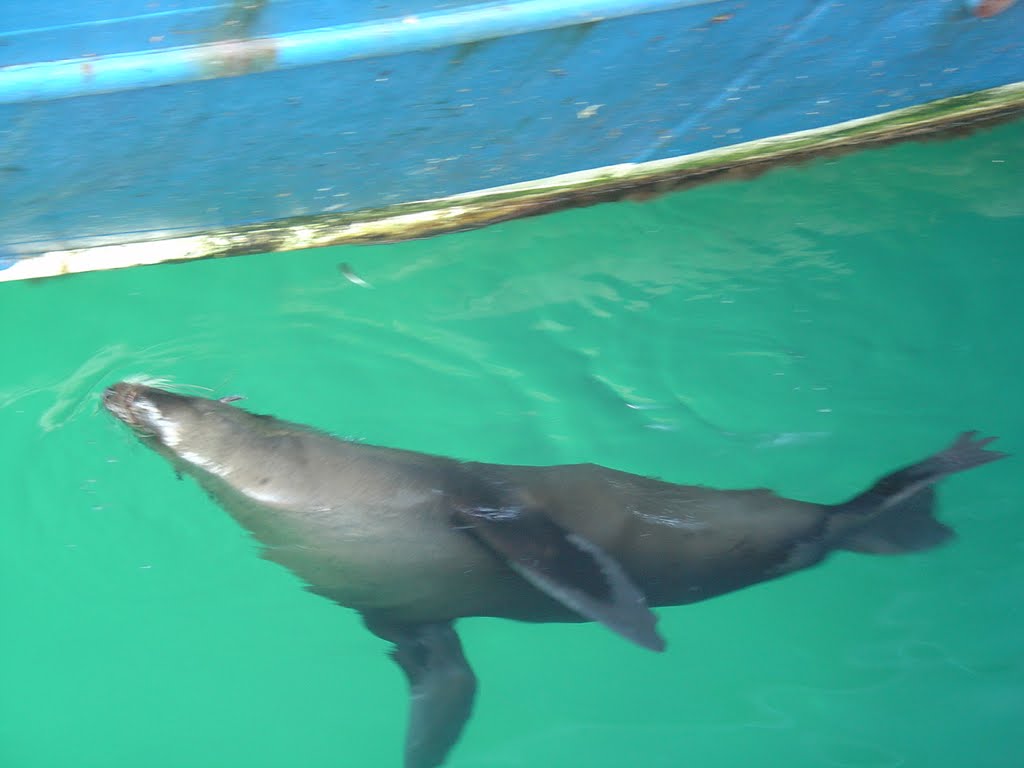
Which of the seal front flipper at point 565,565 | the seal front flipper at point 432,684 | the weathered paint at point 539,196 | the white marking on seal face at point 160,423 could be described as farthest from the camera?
the weathered paint at point 539,196

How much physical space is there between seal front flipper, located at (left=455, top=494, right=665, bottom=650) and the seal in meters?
0.01

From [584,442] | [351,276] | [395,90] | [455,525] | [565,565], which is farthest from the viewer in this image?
[351,276]

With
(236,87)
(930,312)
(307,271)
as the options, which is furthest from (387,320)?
(930,312)

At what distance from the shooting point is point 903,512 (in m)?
3.14

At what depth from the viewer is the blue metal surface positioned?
2.75 metres

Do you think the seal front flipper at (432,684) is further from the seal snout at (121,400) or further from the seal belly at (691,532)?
the seal snout at (121,400)

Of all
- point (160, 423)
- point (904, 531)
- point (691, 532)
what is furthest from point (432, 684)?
point (904, 531)

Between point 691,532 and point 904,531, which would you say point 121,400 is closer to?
point 691,532

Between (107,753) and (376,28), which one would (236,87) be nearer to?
(376,28)

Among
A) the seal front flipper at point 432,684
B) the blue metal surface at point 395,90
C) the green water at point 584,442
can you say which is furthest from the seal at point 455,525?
the blue metal surface at point 395,90

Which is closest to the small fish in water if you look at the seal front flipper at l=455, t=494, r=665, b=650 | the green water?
the green water

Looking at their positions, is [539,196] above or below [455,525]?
above

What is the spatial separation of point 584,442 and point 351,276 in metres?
1.27

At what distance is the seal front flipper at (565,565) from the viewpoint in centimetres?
265
